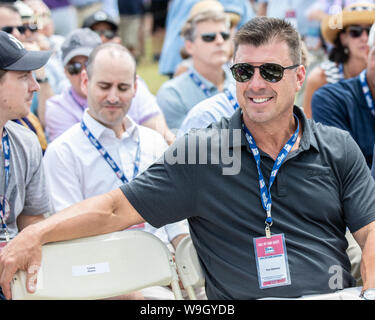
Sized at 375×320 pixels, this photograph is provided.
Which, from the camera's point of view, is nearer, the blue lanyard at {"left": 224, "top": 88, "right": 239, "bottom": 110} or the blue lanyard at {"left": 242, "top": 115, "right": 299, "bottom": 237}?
the blue lanyard at {"left": 242, "top": 115, "right": 299, "bottom": 237}

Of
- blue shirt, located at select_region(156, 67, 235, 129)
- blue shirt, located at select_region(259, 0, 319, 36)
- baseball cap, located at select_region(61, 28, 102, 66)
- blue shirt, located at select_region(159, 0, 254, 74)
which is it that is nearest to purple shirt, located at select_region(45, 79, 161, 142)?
blue shirt, located at select_region(156, 67, 235, 129)

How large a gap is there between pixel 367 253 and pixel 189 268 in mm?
780

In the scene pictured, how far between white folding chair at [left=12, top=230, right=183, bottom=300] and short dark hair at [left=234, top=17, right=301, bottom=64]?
3.26ft

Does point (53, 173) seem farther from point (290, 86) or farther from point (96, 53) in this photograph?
point (290, 86)

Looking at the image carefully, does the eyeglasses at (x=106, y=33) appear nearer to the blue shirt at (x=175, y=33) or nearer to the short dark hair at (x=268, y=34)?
the blue shirt at (x=175, y=33)

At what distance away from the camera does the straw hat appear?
4.52m

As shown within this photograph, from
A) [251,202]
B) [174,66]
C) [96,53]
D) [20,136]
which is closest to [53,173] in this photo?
[20,136]

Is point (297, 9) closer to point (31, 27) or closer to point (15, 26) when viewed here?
point (31, 27)

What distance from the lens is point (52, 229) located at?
2.35m

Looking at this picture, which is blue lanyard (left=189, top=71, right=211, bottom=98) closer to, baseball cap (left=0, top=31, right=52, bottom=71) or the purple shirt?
the purple shirt

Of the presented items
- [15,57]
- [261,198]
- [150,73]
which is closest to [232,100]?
[261,198]

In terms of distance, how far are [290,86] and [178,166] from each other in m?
0.65

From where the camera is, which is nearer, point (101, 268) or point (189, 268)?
point (101, 268)

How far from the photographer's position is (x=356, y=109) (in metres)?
3.81
